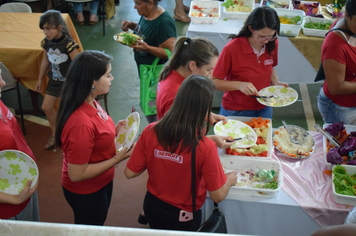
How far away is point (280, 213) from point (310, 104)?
9.47 feet

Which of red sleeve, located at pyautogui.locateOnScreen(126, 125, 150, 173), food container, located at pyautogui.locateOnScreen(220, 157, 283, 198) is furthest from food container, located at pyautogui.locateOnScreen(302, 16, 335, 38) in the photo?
red sleeve, located at pyautogui.locateOnScreen(126, 125, 150, 173)

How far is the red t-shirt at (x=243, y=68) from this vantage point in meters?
2.47

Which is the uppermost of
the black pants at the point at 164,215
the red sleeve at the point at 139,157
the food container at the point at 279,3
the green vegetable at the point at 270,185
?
the food container at the point at 279,3

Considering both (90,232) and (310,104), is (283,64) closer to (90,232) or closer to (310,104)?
(310,104)

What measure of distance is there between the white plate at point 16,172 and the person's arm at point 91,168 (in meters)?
0.23

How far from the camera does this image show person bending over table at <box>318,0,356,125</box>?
2322 millimetres

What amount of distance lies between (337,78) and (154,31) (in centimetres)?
159

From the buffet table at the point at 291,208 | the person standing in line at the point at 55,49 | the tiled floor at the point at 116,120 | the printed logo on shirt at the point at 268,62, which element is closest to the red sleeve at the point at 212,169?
the buffet table at the point at 291,208

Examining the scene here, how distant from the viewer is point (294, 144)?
2346mm

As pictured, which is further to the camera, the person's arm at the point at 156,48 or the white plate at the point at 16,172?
the person's arm at the point at 156,48

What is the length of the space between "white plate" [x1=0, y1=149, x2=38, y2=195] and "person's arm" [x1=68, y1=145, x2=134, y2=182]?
23 cm

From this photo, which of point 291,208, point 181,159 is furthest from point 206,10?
point 181,159

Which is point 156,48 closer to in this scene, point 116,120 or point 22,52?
point 116,120

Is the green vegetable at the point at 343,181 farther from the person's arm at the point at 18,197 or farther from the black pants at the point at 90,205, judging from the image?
the person's arm at the point at 18,197
